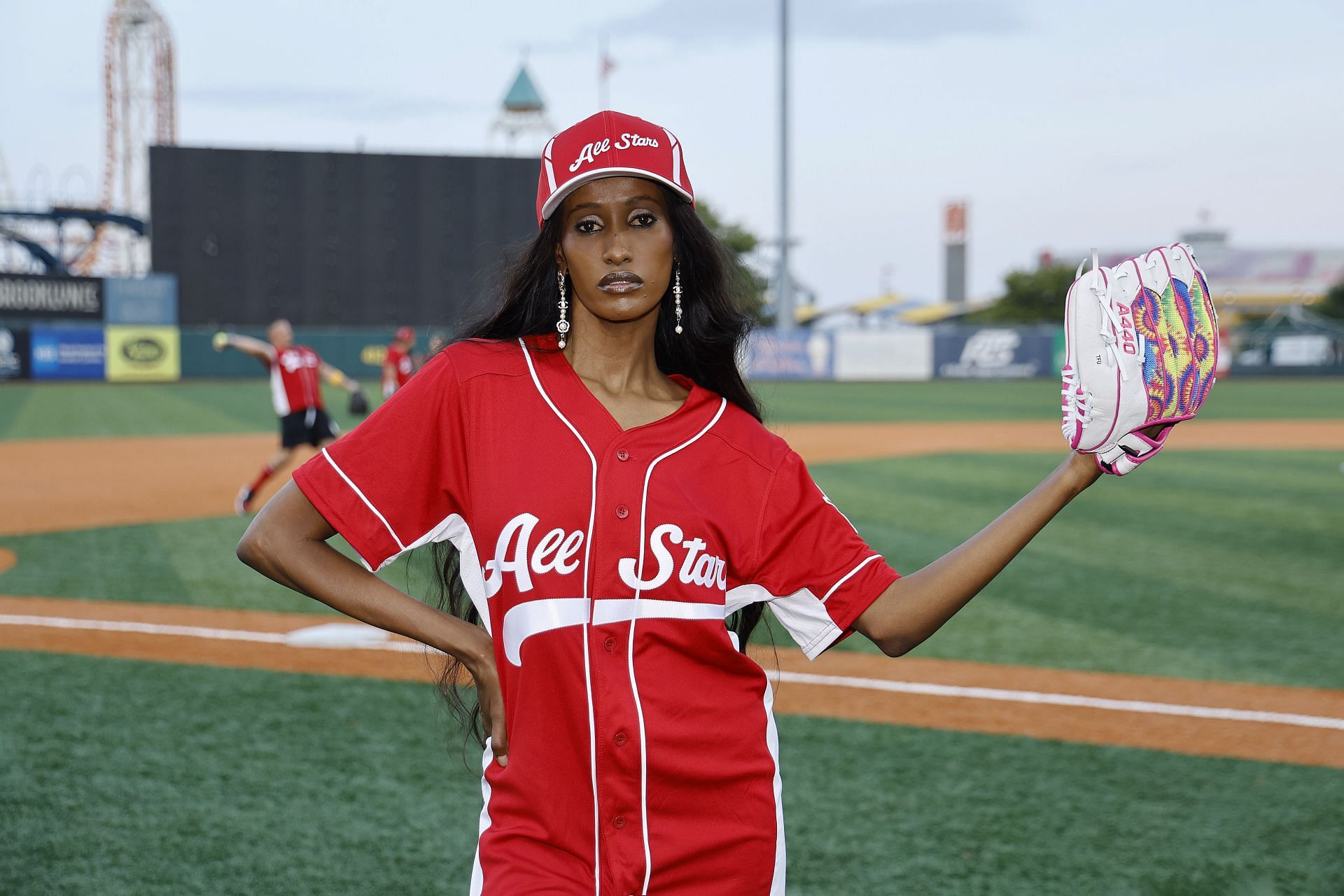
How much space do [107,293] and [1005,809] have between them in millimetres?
36108

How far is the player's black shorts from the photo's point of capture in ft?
40.1

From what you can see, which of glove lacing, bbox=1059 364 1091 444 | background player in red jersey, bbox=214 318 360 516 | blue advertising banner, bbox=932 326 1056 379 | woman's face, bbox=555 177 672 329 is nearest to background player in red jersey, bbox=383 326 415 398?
background player in red jersey, bbox=214 318 360 516

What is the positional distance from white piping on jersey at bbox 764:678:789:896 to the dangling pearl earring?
2.14 ft

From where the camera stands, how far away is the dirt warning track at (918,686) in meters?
5.18

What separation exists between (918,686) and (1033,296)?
5543cm

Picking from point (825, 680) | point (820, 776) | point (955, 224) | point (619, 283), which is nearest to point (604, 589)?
point (619, 283)

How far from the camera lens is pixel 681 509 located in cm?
197

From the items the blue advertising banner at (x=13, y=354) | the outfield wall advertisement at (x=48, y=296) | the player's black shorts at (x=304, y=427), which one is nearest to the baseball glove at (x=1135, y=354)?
the player's black shorts at (x=304, y=427)

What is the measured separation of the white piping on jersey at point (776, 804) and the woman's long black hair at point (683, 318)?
181 millimetres

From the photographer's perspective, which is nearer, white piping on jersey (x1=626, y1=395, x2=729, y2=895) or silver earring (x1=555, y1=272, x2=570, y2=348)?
white piping on jersey (x1=626, y1=395, x2=729, y2=895)

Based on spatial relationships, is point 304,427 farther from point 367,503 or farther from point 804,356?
point 804,356

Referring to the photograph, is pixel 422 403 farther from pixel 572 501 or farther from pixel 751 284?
pixel 751 284

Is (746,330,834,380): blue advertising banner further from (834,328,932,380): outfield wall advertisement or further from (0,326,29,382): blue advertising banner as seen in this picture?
(0,326,29,382): blue advertising banner

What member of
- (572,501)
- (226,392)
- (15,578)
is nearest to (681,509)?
(572,501)
